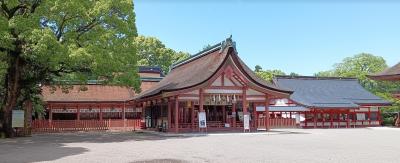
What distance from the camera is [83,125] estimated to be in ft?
114

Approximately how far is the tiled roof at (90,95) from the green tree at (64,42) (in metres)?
9.19

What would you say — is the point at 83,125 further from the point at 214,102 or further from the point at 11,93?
the point at 214,102

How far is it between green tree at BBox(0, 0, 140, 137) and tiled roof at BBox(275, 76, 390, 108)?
2039 cm

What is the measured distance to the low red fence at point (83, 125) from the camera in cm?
3331

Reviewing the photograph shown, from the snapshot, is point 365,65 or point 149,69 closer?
point 149,69

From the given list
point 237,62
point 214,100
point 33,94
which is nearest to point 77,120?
point 33,94

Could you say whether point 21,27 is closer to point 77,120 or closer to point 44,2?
point 44,2

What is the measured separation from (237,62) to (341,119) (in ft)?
60.4

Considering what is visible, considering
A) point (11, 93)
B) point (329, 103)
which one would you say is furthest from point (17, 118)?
point (329, 103)

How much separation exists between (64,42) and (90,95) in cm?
1455

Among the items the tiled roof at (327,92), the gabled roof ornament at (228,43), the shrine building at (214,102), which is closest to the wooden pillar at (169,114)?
the shrine building at (214,102)

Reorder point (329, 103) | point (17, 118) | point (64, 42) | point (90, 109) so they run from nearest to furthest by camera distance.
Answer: point (64, 42)
point (17, 118)
point (90, 109)
point (329, 103)

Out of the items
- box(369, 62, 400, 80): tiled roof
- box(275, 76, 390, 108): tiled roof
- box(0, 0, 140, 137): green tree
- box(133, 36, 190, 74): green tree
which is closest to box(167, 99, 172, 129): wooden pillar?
Result: box(0, 0, 140, 137): green tree

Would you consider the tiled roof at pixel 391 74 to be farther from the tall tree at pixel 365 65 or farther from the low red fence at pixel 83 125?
the tall tree at pixel 365 65
